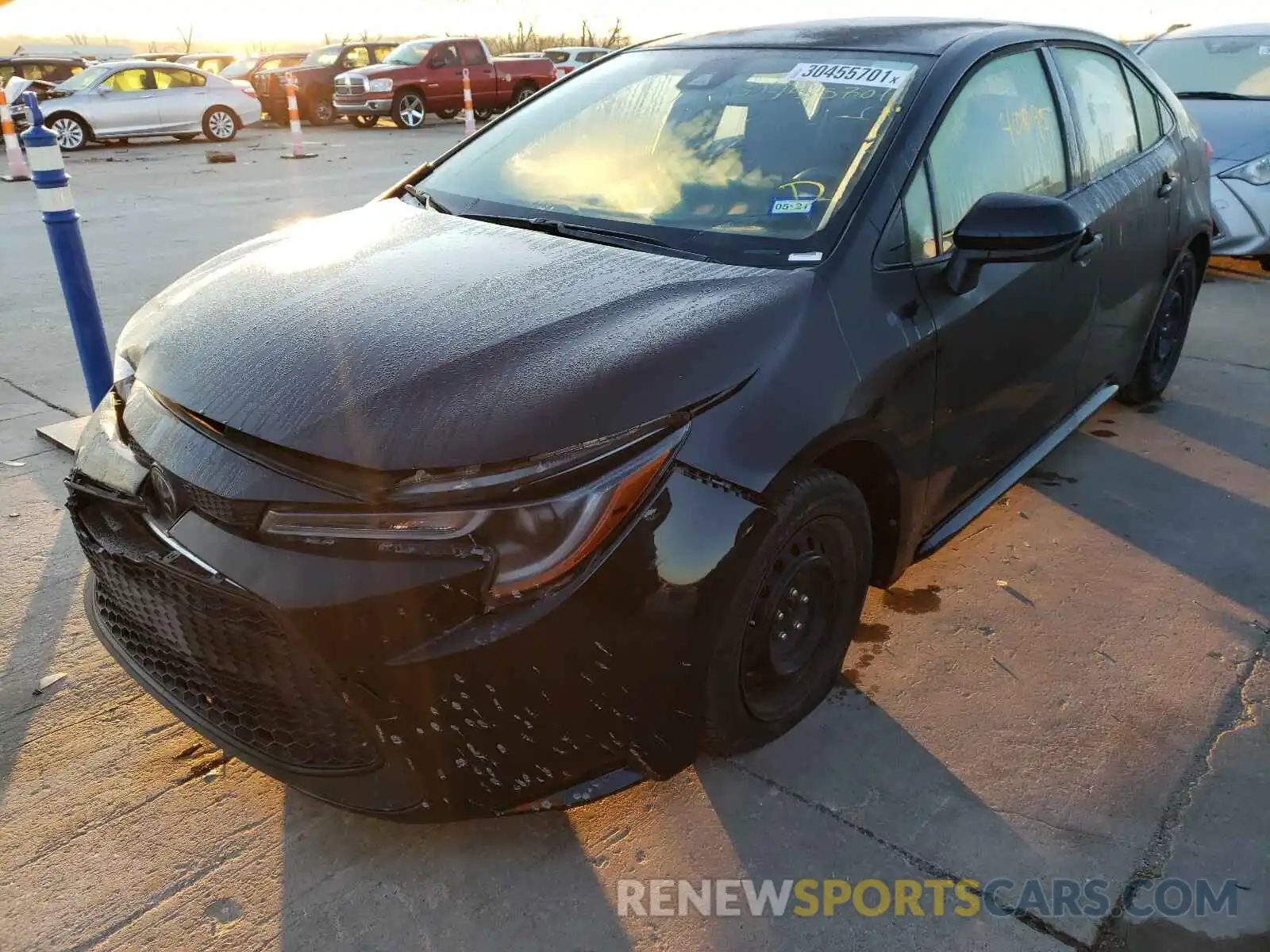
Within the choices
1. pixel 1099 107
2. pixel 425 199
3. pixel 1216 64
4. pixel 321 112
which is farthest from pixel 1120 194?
pixel 321 112

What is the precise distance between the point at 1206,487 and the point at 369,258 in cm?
329

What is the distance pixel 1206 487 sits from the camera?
3867mm

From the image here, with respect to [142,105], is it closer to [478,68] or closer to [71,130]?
[71,130]

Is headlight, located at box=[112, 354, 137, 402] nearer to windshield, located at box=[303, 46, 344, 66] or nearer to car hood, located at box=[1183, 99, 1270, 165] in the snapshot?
car hood, located at box=[1183, 99, 1270, 165]

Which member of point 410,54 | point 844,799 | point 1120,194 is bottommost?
point 844,799

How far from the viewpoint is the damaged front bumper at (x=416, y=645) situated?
1.73 m

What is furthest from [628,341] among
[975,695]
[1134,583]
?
[1134,583]

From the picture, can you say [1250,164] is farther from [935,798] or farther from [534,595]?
[534,595]

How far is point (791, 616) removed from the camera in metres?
2.31

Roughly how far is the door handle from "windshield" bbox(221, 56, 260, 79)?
2317cm

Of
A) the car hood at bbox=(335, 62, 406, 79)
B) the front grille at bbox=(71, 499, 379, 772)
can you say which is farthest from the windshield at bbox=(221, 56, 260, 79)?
the front grille at bbox=(71, 499, 379, 772)

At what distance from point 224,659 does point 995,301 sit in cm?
213

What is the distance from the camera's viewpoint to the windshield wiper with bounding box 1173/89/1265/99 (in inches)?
289

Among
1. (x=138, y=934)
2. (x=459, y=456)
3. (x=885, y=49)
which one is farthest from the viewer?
(x=885, y=49)
